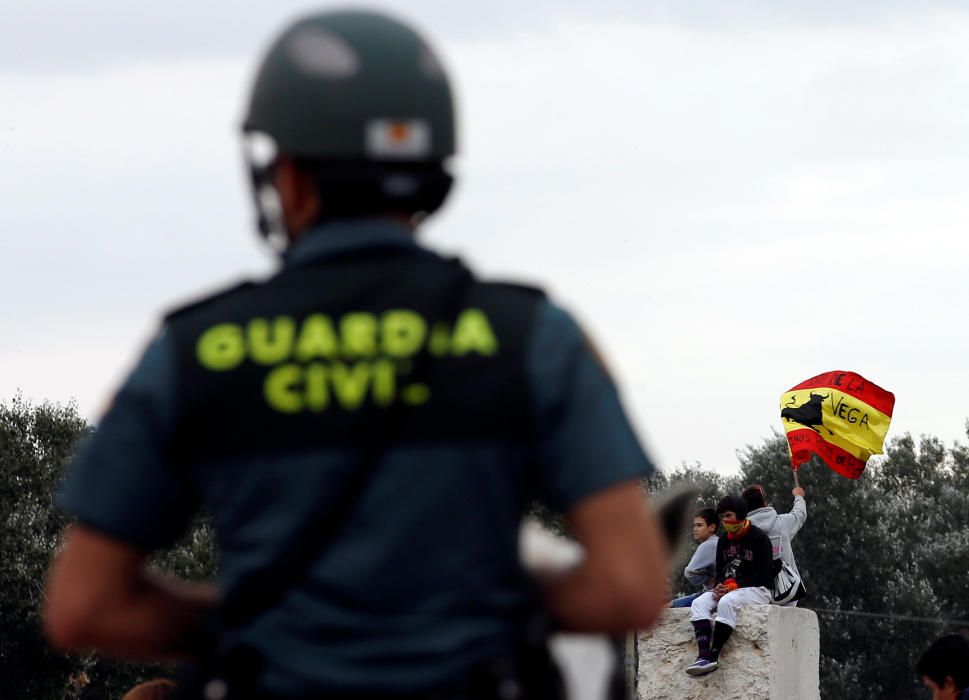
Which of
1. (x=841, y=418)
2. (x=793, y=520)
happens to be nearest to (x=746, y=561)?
(x=793, y=520)

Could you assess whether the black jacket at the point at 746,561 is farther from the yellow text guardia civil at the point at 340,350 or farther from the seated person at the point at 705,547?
the yellow text guardia civil at the point at 340,350

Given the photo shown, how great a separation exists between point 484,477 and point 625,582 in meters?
0.20

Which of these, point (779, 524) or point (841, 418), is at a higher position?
point (841, 418)

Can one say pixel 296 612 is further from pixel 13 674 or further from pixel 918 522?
pixel 918 522

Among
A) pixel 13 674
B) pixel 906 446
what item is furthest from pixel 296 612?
pixel 906 446

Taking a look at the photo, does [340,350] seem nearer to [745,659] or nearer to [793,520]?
[793,520]

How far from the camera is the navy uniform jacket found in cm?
193

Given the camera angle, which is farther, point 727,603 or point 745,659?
point 745,659

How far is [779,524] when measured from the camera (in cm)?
1481

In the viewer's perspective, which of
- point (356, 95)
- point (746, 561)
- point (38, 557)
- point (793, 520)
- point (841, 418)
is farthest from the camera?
point (38, 557)

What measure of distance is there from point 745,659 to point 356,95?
13.4 metres

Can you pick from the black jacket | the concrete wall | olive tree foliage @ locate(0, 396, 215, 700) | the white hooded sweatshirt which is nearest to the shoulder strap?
the black jacket

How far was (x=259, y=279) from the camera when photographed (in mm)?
2094

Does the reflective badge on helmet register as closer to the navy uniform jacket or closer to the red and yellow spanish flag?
the navy uniform jacket
